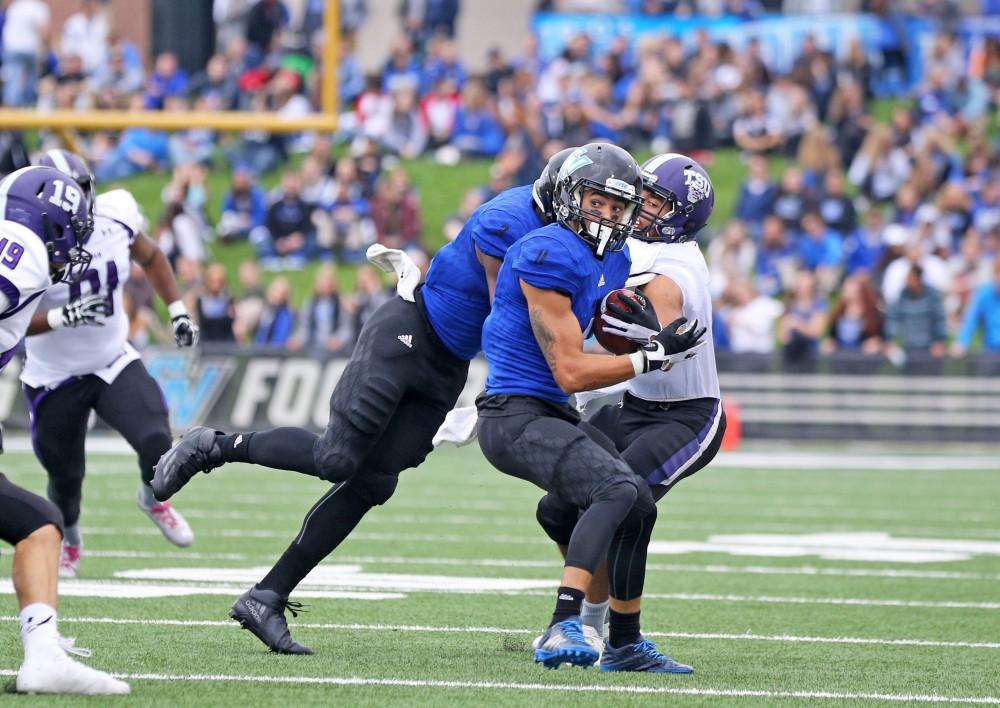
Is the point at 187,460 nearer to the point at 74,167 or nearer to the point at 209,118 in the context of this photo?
the point at 74,167

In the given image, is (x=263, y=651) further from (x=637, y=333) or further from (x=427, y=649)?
(x=637, y=333)

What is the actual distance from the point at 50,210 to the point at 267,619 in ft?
4.67

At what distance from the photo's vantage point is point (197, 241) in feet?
60.5

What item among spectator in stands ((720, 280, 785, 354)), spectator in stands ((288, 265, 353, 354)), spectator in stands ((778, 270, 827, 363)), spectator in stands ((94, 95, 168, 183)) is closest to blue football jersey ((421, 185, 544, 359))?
spectator in stands ((778, 270, 827, 363))

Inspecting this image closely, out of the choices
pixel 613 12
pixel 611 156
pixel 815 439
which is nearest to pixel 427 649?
pixel 611 156

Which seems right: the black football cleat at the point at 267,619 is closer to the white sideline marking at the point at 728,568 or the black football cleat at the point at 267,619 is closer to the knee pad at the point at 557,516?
the knee pad at the point at 557,516

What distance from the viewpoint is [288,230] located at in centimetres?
1912

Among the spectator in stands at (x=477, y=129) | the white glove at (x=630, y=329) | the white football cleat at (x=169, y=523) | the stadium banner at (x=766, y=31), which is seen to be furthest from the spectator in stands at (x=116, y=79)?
the stadium banner at (x=766, y=31)

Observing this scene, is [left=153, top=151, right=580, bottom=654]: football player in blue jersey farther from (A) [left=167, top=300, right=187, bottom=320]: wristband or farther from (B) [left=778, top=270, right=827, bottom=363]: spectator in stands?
(B) [left=778, top=270, right=827, bottom=363]: spectator in stands

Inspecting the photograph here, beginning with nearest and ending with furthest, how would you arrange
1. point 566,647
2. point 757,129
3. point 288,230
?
point 566,647 < point 288,230 < point 757,129

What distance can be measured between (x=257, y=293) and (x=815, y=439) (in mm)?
5450

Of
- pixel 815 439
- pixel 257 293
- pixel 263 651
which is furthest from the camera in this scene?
pixel 257 293

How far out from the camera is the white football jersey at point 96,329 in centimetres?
783

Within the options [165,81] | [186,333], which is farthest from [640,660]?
[165,81]
